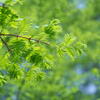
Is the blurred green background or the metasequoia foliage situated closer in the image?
the metasequoia foliage

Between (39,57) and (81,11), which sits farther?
(81,11)

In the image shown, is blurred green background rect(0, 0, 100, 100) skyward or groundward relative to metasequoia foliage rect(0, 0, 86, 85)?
skyward

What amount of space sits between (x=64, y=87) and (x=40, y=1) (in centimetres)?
287

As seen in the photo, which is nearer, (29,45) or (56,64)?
(29,45)

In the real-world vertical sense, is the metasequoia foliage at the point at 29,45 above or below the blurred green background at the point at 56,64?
below

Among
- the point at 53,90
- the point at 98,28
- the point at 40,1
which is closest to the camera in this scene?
the point at 53,90

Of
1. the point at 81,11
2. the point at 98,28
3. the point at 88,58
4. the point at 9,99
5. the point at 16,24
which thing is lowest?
the point at 16,24

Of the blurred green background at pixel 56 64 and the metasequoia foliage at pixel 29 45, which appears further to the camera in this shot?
the blurred green background at pixel 56 64

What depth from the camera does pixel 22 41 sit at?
380 cm

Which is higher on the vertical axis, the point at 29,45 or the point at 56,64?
the point at 56,64

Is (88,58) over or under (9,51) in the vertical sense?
over

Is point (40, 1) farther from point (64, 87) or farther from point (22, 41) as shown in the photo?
point (22, 41)

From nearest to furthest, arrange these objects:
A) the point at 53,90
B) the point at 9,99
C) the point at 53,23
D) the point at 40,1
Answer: the point at 53,23
the point at 9,99
the point at 53,90
the point at 40,1

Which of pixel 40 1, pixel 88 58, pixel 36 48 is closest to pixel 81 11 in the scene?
pixel 88 58
